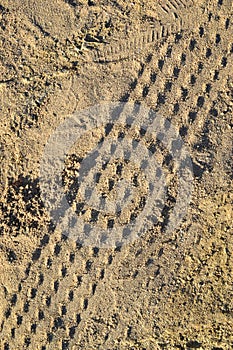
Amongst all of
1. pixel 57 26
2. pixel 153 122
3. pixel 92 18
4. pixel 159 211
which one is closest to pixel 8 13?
pixel 57 26

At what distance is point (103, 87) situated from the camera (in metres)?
3.27

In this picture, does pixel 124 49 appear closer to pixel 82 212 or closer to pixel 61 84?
pixel 61 84

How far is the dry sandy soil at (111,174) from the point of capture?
128 inches

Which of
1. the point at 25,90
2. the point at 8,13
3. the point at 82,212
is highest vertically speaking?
the point at 8,13

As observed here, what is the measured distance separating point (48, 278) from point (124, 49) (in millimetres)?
1520

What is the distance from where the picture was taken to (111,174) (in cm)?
326

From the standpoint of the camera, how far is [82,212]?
3.27 metres

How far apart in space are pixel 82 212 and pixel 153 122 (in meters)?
0.72

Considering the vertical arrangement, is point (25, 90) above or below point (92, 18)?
below

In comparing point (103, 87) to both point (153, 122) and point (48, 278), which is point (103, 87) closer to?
point (153, 122)

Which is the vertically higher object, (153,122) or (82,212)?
(153,122)

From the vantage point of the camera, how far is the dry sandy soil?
3.26 meters

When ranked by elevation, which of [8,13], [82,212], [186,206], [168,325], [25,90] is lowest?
[168,325]

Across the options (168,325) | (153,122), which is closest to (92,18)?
(153,122)
